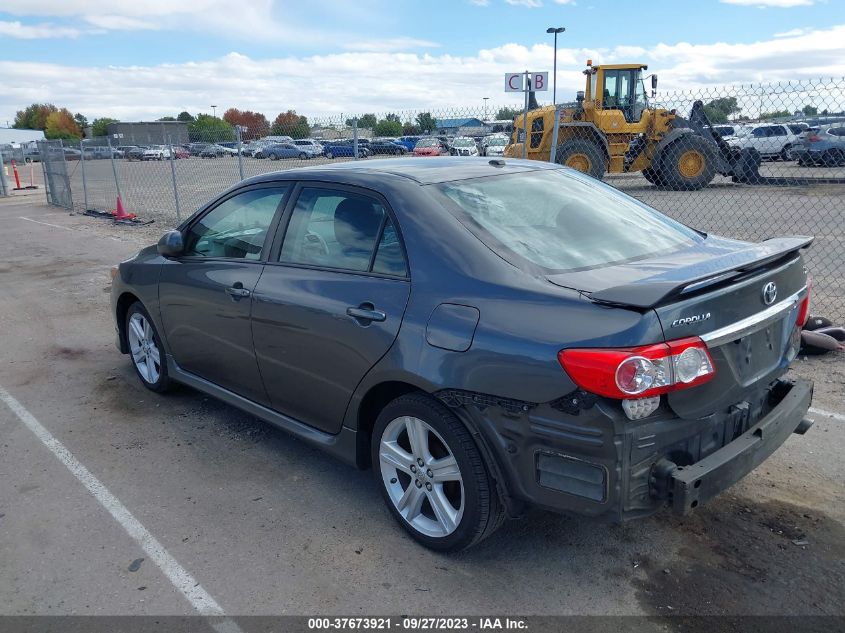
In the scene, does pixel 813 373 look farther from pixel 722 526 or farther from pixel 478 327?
pixel 478 327

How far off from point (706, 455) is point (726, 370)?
0.33 m

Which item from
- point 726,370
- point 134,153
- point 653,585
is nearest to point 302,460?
point 653,585

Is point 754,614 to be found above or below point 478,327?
below

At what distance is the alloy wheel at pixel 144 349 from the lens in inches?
198

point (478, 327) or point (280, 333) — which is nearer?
point (478, 327)

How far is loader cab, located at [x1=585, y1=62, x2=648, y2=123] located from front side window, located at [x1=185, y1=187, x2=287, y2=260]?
1493cm

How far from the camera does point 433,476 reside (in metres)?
3.05

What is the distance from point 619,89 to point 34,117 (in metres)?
128

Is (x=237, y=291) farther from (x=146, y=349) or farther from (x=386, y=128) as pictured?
(x=386, y=128)

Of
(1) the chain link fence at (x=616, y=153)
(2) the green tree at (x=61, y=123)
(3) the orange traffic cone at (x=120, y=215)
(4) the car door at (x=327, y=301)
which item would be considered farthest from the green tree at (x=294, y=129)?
(2) the green tree at (x=61, y=123)

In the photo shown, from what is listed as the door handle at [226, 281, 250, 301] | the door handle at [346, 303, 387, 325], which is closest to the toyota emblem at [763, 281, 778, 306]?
the door handle at [346, 303, 387, 325]

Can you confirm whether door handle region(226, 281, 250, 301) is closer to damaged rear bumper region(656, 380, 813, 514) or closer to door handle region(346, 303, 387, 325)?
door handle region(346, 303, 387, 325)

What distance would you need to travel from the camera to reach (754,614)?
8.77ft

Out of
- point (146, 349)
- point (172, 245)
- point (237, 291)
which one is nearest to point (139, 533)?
point (237, 291)
